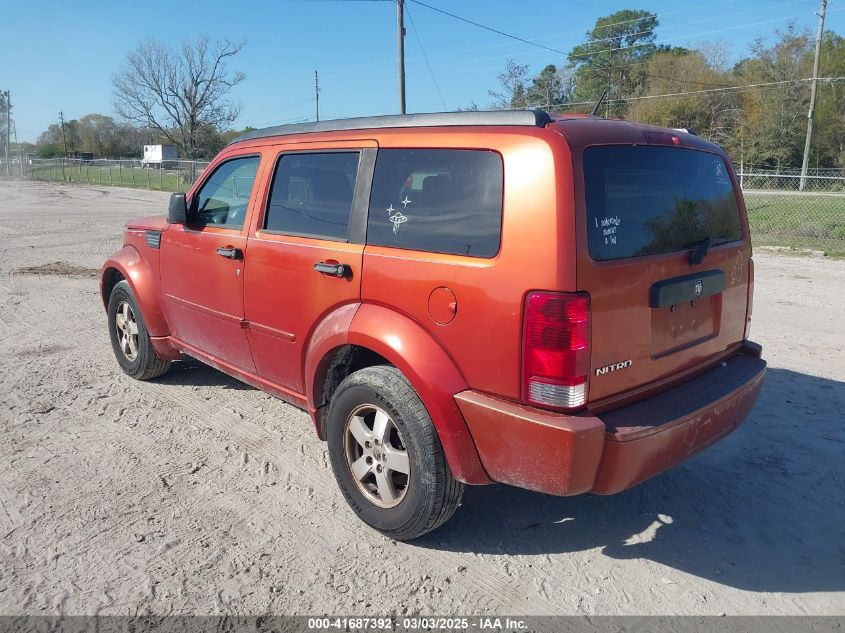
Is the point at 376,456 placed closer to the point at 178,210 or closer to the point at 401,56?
the point at 178,210

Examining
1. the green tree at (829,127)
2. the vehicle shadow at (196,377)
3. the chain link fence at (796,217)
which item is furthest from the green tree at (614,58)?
the vehicle shadow at (196,377)

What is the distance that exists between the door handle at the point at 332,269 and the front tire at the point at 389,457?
0.51m

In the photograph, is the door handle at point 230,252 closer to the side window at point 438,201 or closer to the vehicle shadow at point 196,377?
the side window at point 438,201

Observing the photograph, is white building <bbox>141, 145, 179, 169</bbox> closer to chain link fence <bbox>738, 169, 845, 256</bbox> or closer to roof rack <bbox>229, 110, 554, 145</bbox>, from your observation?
chain link fence <bbox>738, 169, 845, 256</bbox>

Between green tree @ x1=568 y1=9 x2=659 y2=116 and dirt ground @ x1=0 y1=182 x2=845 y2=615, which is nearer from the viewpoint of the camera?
dirt ground @ x1=0 y1=182 x2=845 y2=615

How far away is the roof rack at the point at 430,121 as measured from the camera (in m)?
2.83

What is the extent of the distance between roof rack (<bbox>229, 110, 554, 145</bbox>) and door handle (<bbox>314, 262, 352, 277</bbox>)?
0.75 meters

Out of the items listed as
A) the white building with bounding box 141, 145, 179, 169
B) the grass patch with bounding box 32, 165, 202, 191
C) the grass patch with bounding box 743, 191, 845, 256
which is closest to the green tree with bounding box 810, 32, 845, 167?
the grass patch with bounding box 743, 191, 845, 256

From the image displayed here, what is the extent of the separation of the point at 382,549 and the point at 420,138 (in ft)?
6.47

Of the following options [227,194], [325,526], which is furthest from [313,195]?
[325,526]

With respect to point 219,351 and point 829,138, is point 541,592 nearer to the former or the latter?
point 219,351

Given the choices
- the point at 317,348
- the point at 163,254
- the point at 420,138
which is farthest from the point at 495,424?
the point at 163,254

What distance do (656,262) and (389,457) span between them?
59.5 inches

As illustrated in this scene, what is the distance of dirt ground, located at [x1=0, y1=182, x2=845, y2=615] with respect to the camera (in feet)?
9.35
